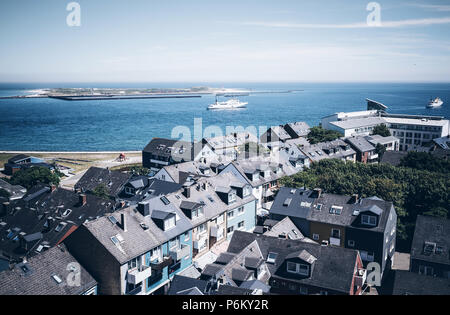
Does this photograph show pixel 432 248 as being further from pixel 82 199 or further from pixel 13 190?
pixel 13 190

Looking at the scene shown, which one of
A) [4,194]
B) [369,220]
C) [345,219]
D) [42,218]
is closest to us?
[369,220]

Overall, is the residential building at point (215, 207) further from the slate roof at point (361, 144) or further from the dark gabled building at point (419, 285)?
the slate roof at point (361, 144)

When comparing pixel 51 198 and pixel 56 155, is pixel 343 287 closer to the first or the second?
pixel 51 198

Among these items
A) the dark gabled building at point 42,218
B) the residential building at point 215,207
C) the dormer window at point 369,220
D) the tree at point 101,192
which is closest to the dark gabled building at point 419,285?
the dormer window at point 369,220

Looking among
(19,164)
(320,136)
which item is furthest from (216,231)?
(320,136)

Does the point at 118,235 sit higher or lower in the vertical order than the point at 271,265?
higher

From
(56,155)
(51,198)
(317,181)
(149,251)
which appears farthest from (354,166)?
(56,155)
